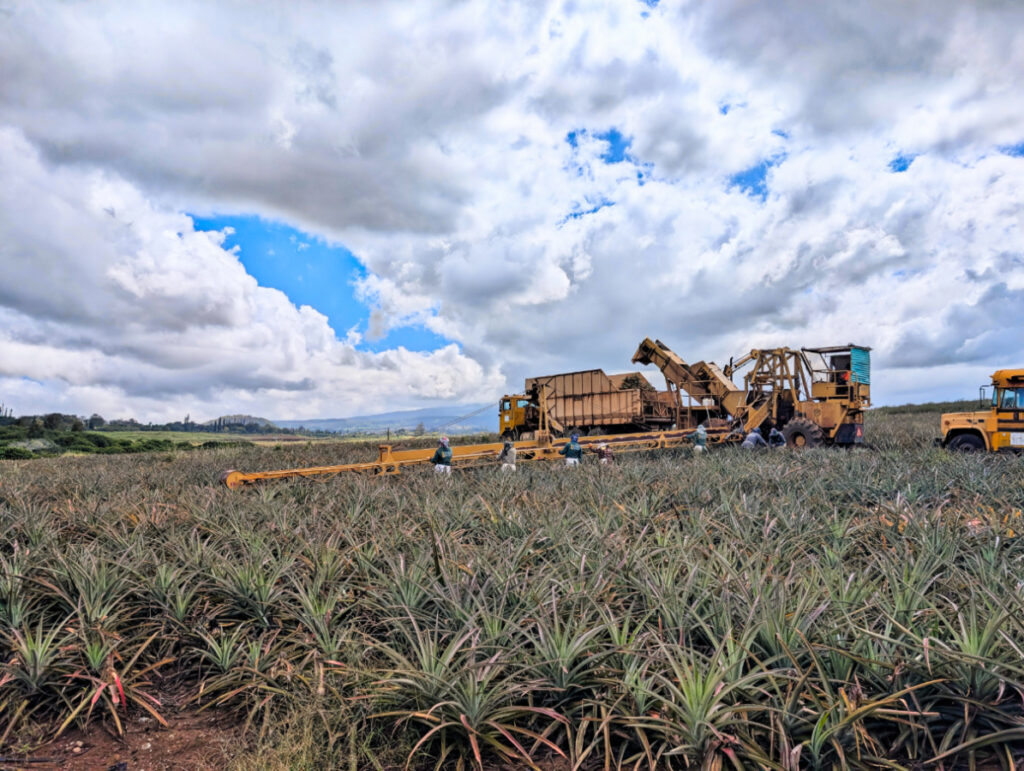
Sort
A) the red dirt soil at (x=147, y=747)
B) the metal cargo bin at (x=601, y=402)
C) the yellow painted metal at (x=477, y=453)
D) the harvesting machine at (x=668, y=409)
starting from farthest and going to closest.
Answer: the metal cargo bin at (x=601, y=402) → the harvesting machine at (x=668, y=409) → the yellow painted metal at (x=477, y=453) → the red dirt soil at (x=147, y=747)

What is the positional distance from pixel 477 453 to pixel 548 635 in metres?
11.9

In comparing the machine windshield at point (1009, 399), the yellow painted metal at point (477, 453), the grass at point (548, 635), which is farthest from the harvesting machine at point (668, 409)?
the grass at point (548, 635)

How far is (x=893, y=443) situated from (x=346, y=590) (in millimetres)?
20014

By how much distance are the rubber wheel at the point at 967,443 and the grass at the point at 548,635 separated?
12.0 meters

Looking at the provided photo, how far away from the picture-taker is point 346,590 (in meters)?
4.84

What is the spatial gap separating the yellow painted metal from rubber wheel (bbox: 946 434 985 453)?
20.2 ft

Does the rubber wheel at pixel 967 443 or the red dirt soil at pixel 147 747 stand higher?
the rubber wheel at pixel 967 443

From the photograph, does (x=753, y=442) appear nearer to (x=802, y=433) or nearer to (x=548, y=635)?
(x=802, y=433)

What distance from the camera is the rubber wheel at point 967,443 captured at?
16.7 m

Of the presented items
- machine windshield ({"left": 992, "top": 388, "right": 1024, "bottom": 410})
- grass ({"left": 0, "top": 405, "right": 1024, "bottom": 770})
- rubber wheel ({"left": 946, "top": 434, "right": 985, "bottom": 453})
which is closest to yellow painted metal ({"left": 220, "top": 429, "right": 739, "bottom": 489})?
grass ({"left": 0, "top": 405, "right": 1024, "bottom": 770})

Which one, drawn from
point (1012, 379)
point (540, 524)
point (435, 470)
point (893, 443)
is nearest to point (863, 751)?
point (540, 524)

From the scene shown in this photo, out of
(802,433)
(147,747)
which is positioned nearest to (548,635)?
(147,747)

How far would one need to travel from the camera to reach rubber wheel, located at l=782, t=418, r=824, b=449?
18078 millimetres

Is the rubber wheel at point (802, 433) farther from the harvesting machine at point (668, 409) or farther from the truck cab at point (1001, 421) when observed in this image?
the truck cab at point (1001, 421)
